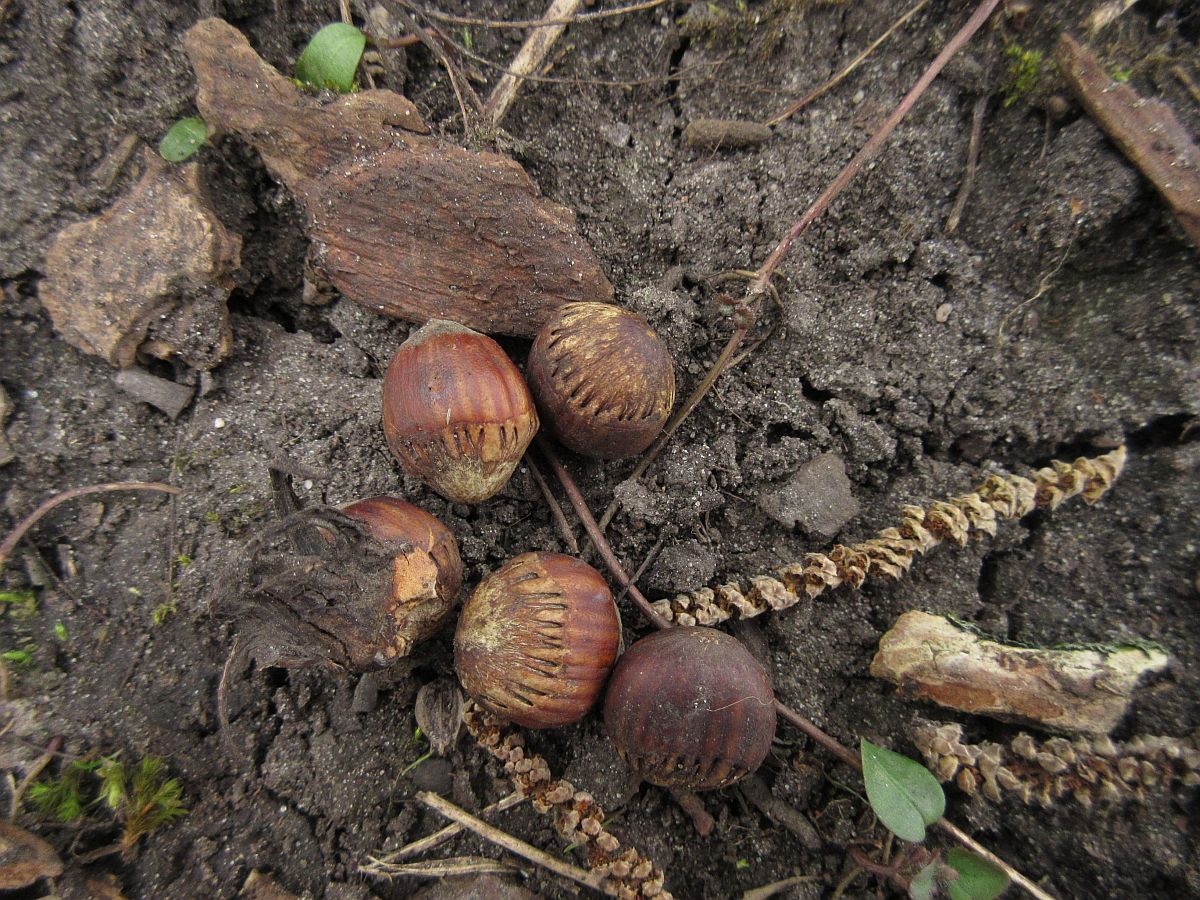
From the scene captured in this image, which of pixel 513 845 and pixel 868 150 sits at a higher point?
pixel 868 150

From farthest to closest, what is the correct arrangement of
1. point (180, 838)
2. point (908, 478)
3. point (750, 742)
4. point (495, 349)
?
point (908, 478) → point (495, 349) → point (180, 838) → point (750, 742)

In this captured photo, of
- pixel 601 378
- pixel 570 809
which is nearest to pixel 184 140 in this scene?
pixel 601 378

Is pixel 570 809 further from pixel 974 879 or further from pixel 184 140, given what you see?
pixel 184 140

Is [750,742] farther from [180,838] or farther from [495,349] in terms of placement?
[180,838]

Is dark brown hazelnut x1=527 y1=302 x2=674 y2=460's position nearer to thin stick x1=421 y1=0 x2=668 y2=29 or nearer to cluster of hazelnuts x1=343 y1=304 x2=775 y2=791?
cluster of hazelnuts x1=343 y1=304 x2=775 y2=791

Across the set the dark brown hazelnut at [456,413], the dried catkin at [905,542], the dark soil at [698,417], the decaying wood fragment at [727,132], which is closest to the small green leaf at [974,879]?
the dark soil at [698,417]

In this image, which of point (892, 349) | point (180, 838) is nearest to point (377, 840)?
point (180, 838)
